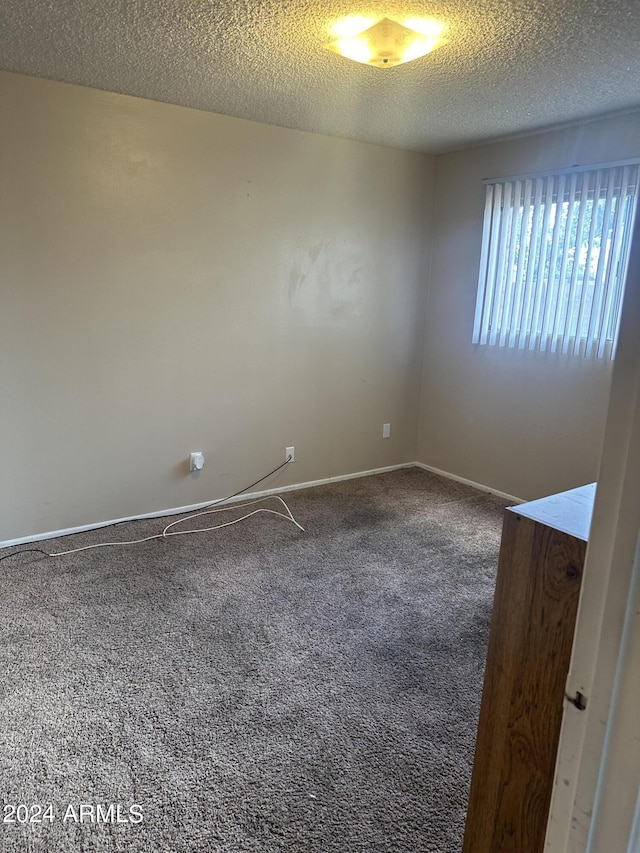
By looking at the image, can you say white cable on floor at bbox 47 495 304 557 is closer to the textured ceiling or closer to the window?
the window

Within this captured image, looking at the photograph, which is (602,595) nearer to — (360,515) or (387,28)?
(387,28)

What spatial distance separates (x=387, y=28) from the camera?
212cm

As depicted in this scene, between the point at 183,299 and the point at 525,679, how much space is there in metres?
A: 2.89

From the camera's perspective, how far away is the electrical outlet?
11.9 ft

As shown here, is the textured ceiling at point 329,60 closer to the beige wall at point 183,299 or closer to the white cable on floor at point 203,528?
the beige wall at point 183,299

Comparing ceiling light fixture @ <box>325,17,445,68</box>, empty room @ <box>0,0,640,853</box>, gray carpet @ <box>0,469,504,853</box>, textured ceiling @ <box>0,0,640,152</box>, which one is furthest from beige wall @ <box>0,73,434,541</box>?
ceiling light fixture @ <box>325,17,445,68</box>

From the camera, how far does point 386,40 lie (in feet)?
7.09

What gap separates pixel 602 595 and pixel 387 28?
226cm

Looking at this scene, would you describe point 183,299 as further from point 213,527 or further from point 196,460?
point 213,527

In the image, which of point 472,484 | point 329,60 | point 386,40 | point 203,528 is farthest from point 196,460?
point 386,40

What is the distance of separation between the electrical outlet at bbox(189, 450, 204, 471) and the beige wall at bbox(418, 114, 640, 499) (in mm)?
1885

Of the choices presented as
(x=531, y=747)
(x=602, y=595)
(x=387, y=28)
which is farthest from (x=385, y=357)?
(x=602, y=595)

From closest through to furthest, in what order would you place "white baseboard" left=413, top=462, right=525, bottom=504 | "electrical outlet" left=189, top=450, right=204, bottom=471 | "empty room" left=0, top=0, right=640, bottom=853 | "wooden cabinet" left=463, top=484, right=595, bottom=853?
"wooden cabinet" left=463, top=484, right=595, bottom=853 → "empty room" left=0, top=0, right=640, bottom=853 → "electrical outlet" left=189, top=450, right=204, bottom=471 → "white baseboard" left=413, top=462, right=525, bottom=504

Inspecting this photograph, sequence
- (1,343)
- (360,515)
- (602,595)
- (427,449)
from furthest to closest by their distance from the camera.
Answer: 1. (427,449)
2. (360,515)
3. (1,343)
4. (602,595)
